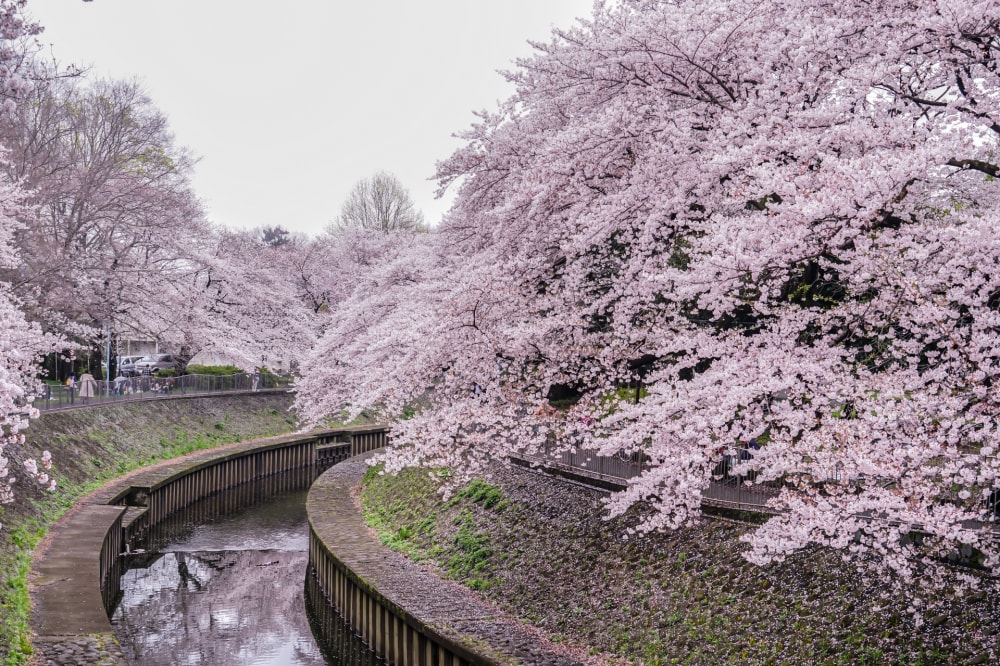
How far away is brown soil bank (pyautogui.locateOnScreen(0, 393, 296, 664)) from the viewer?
48.4 feet

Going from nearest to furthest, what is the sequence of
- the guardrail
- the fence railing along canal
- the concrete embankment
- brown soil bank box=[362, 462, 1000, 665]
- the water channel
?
1. brown soil bank box=[362, 462, 1000, 665]
2. the fence railing along canal
3. the concrete embankment
4. the water channel
5. the guardrail

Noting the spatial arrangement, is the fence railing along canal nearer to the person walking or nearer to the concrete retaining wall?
the concrete retaining wall

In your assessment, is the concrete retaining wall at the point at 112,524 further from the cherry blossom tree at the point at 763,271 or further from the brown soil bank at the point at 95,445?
the cherry blossom tree at the point at 763,271

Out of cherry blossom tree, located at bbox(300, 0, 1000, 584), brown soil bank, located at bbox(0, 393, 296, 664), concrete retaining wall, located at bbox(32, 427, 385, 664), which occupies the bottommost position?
concrete retaining wall, located at bbox(32, 427, 385, 664)

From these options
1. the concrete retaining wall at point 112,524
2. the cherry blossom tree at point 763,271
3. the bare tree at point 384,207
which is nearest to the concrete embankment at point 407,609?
the cherry blossom tree at point 763,271

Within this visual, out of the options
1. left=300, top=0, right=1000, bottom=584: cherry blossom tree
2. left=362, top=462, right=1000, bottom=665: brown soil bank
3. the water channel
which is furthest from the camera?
the water channel

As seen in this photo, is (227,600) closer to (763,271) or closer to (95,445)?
(95,445)

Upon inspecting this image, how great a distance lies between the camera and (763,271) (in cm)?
993

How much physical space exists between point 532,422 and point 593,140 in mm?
4971

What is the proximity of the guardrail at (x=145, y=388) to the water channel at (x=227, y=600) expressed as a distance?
5.97 m

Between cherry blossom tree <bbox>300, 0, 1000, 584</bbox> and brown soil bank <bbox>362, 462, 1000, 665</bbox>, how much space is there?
63 cm

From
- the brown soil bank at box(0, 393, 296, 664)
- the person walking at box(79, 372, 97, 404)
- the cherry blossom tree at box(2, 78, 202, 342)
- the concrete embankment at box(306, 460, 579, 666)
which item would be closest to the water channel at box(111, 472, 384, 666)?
the concrete embankment at box(306, 460, 579, 666)

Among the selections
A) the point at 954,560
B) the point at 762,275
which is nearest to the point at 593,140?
the point at 762,275

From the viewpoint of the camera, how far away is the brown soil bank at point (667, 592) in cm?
934
